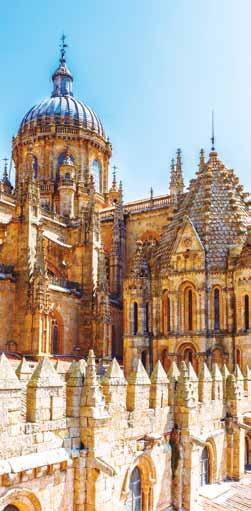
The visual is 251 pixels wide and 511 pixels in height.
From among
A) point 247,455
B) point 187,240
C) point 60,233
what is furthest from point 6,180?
point 247,455

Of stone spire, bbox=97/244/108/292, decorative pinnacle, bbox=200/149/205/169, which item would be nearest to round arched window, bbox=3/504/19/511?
stone spire, bbox=97/244/108/292

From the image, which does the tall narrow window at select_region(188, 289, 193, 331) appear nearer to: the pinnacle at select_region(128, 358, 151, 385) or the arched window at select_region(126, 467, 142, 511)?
the pinnacle at select_region(128, 358, 151, 385)

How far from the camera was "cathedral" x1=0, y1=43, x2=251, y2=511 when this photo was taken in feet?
40.7

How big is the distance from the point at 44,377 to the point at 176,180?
2811cm

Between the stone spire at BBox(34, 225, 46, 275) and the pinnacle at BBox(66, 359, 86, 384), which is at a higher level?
the stone spire at BBox(34, 225, 46, 275)

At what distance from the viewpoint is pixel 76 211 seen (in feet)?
160

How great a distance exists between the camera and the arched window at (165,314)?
1233 inches

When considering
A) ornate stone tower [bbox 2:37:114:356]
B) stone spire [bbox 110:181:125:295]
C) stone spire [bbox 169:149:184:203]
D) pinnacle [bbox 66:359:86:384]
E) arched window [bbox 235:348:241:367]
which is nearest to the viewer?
pinnacle [bbox 66:359:86:384]

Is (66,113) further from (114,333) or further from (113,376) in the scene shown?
(113,376)

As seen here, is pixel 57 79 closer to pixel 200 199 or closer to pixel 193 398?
pixel 200 199

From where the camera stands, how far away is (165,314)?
31.6 metres

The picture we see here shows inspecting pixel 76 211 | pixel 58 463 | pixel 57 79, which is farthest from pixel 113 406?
pixel 57 79

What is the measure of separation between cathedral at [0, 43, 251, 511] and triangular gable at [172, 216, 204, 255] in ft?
0.27

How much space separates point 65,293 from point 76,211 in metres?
15.3
